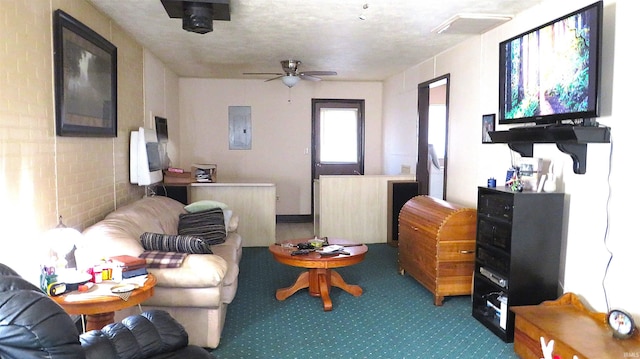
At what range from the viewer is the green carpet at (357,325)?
10.3 feet

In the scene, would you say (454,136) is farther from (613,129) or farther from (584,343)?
(584,343)

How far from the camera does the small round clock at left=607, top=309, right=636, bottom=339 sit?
257cm

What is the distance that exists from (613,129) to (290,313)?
2700 millimetres

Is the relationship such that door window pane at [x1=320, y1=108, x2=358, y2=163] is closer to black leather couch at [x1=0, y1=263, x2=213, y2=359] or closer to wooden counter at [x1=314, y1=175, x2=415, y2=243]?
wooden counter at [x1=314, y1=175, x2=415, y2=243]

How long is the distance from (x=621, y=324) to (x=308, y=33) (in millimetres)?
3493

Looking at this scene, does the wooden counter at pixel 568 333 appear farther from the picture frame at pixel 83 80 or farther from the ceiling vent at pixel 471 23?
the picture frame at pixel 83 80

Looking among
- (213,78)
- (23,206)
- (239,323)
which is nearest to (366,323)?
(239,323)

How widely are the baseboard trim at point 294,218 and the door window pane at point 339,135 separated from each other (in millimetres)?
1047

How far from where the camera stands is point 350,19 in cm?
404

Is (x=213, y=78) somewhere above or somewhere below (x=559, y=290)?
above

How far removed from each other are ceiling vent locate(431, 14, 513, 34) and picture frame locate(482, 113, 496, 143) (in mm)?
804

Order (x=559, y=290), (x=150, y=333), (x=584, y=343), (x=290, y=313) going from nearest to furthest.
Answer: (x=150, y=333) < (x=584, y=343) < (x=559, y=290) < (x=290, y=313)

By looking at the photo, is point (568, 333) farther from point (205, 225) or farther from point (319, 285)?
point (205, 225)

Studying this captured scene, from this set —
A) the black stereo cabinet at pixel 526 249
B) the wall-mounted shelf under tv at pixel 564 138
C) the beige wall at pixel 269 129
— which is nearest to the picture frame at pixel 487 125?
the wall-mounted shelf under tv at pixel 564 138
